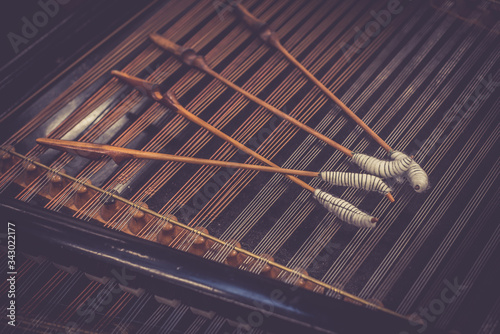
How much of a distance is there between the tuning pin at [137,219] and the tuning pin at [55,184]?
22.7 inches

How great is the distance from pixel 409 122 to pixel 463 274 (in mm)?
1232

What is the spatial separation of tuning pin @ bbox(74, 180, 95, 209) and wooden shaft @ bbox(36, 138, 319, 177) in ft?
0.79

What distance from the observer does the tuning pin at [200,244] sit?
2.76 m

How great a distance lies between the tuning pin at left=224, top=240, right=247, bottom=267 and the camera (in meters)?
2.77

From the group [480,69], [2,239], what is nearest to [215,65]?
[2,239]

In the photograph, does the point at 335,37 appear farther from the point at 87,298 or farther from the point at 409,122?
the point at 87,298

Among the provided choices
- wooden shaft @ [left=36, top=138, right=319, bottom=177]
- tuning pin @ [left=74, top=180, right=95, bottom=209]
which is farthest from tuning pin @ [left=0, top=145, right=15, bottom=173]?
tuning pin @ [left=74, top=180, right=95, bottom=209]

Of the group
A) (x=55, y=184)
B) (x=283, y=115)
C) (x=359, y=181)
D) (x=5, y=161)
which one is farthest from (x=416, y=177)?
(x=5, y=161)

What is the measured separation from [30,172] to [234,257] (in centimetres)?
168

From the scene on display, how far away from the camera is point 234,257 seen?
278cm

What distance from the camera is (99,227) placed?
2621 mm

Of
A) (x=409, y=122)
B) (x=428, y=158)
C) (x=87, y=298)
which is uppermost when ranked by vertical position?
(x=87, y=298)

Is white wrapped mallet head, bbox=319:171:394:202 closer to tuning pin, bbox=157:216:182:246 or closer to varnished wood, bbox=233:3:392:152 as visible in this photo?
varnished wood, bbox=233:3:392:152

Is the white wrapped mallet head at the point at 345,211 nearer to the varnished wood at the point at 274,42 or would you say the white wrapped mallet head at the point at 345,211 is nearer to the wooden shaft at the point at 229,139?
the wooden shaft at the point at 229,139
